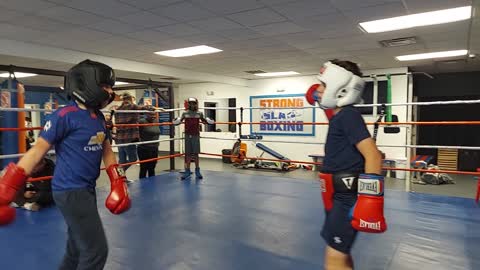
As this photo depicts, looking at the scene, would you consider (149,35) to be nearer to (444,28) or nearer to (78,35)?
(78,35)

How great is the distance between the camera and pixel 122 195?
1.51 metres

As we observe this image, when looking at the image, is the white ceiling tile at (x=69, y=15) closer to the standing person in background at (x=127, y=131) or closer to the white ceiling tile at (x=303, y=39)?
the standing person in background at (x=127, y=131)

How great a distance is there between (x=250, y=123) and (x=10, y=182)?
3168 mm

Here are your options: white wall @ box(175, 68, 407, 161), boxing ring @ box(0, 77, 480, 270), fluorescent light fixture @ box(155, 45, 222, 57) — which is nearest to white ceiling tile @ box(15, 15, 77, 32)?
boxing ring @ box(0, 77, 480, 270)

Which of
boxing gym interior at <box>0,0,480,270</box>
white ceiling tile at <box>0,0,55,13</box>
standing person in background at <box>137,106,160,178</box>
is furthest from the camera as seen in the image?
standing person in background at <box>137,106,160,178</box>

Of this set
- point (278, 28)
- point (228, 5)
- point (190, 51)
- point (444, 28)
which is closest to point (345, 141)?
point (228, 5)

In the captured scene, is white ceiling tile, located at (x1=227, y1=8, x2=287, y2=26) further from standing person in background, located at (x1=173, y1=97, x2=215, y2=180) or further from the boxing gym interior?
standing person in background, located at (x1=173, y1=97, x2=215, y2=180)

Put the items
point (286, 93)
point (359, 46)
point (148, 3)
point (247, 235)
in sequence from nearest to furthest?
Answer: point (247, 235)
point (148, 3)
point (359, 46)
point (286, 93)

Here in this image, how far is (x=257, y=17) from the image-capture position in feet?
11.8

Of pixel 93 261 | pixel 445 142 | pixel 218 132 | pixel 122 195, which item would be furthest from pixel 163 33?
pixel 445 142

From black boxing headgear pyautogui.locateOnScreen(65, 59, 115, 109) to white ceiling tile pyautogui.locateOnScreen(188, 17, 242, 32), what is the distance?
96.1 inches

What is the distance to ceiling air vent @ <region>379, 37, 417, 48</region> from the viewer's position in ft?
15.2

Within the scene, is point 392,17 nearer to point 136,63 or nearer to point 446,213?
point 446,213

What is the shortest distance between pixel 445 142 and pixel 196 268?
327 inches
